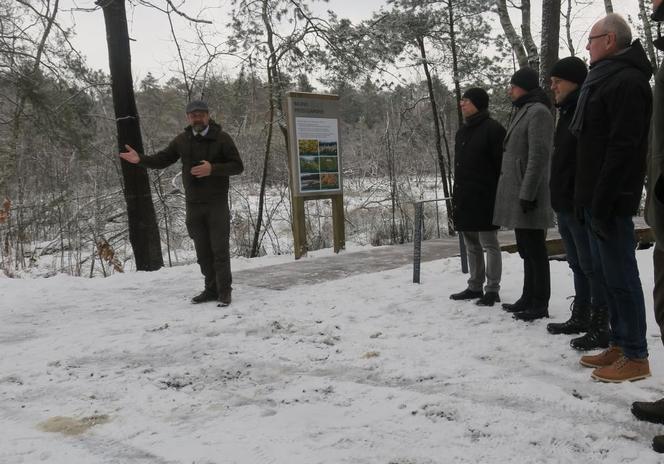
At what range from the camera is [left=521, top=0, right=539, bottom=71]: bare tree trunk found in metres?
10.7

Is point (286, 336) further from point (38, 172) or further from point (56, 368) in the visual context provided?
point (38, 172)

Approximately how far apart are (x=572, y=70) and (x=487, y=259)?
5.59 feet

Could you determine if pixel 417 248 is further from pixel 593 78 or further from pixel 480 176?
pixel 593 78

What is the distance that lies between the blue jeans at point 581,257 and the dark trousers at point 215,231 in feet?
9.62

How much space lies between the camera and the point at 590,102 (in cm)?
285

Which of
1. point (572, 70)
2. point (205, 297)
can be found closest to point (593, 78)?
point (572, 70)

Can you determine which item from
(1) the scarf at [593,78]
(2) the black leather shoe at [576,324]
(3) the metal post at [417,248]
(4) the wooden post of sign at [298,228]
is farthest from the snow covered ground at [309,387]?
(4) the wooden post of sign at [298,228]

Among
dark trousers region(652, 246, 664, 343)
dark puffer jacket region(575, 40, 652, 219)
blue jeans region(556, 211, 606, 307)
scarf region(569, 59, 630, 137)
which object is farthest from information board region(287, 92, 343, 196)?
dark trousers region(652, 246, 664, 343)

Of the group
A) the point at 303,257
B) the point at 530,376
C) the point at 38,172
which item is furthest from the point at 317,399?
the point at 38,172

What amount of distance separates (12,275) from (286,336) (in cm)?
530

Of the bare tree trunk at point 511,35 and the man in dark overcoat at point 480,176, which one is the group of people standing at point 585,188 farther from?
the bare tree trunk at point 511,35

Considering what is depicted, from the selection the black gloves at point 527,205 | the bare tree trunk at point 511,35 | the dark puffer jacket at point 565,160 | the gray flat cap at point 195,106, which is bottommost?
the black gloves at point 527,205

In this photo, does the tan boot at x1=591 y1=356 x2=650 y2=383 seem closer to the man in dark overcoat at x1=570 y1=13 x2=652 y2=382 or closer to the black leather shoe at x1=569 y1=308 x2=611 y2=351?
the man in dark overcoat at x1=570 y1=13 x2=652 y2=382

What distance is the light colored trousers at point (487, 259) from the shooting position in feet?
14.7
